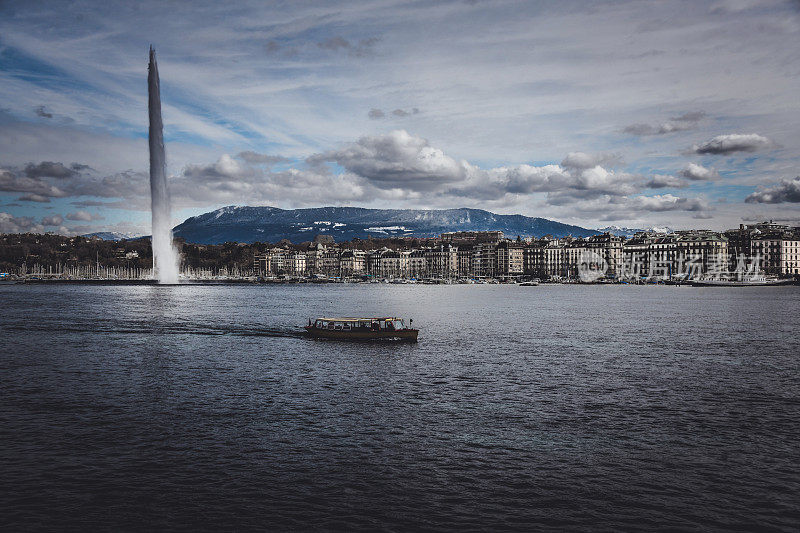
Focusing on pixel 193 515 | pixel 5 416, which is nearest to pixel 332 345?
pixel 5 416

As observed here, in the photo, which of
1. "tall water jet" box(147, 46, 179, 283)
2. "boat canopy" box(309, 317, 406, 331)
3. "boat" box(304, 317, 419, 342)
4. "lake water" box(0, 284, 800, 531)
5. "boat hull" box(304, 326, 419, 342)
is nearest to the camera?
"lake water" box(0, 284, 800, 531)

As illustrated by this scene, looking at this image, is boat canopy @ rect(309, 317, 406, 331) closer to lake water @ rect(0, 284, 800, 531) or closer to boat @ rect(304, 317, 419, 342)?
boat @ rect(304, 317, 419, 342)

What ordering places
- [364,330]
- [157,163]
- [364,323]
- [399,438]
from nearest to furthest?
[399,438]
[364,330]
[364,323]
[157,163]

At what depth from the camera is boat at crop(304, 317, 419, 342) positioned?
58688 mm

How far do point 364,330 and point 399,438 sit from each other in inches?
1344

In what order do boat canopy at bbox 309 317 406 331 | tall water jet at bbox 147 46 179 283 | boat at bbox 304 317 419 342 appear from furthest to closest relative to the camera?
tall water jet at bbox 147 46 179 283, boat canopy at bbox 309 317 406 331, boat at bbox 304 317 419 342

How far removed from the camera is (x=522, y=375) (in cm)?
4012

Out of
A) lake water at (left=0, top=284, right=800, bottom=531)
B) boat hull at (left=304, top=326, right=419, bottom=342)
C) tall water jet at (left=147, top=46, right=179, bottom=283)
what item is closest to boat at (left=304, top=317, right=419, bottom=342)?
boat hull at (left=304, top=326, right=419, bottom=342)

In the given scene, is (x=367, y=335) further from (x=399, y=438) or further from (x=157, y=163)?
(x=157, y=163)

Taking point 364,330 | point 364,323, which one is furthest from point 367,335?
point 364,323

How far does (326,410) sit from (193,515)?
1232 centimetres

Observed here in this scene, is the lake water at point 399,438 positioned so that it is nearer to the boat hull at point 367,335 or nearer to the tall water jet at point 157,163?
the boat hull at point 367,335

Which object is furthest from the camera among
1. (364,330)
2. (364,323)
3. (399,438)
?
(364,323)

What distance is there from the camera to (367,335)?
59.4 meters
